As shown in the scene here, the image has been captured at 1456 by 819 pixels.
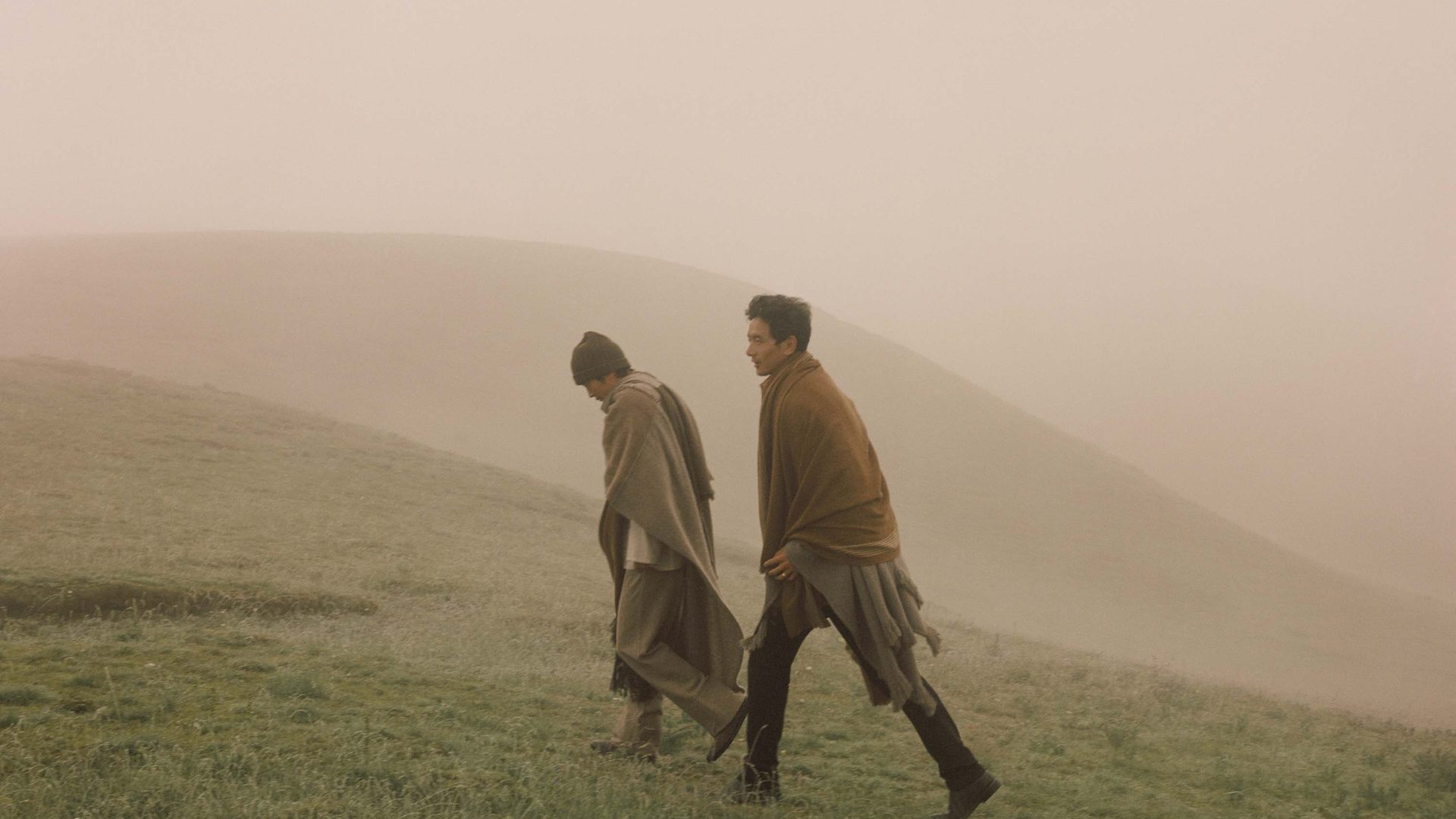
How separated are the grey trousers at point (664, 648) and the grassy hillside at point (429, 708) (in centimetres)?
38

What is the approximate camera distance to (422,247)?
7156 cm

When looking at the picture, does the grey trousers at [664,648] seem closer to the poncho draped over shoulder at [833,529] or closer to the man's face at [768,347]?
the poncho draped over shoulder at [833,529]

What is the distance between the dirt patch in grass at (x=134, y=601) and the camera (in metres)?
9.32

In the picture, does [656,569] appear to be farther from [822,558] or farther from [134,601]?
[134,601]

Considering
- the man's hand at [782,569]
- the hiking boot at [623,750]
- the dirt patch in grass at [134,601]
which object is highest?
the man's hand at [782,569]

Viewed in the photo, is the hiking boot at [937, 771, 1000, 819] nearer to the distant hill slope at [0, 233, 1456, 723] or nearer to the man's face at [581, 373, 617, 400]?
the man's face at [581, 373, 617, 400]

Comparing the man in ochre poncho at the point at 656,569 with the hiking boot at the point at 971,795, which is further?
the man in ochre poncho at the point at 656,569

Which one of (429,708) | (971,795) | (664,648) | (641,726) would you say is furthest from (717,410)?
(971,795)

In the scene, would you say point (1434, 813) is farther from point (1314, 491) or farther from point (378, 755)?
point (1314, 491)

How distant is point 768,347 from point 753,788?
220 cm

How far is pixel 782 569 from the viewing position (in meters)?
5.03

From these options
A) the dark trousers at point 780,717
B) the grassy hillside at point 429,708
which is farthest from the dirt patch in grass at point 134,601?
the dark trousers at point 780,717

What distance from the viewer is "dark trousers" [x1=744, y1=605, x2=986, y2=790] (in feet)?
16.8

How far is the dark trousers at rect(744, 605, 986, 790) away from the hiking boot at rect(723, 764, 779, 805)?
29 mm
